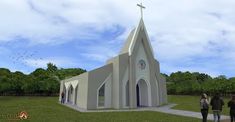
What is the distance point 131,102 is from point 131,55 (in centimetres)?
Result: 483

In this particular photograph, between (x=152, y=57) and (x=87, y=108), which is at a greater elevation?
(x=152, y=57)

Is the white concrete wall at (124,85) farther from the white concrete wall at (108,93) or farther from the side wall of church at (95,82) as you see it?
the side wall of church at (95,82)

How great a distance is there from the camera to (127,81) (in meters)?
30.4

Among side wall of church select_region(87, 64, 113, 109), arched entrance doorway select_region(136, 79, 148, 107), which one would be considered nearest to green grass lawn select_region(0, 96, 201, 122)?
side wall of church select_region(87, 64, 113, 109)

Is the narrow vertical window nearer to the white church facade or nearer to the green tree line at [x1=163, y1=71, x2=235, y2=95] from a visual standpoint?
the white church facade

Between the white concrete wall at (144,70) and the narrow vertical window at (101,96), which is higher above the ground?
the white concrete wall at (144,70)

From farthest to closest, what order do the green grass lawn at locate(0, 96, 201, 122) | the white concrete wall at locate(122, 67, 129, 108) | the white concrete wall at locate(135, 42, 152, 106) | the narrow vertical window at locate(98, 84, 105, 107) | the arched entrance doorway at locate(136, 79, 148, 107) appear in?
the arched entrance doorway at locate(136, 79, 148, 107) → the white concrete wall at locate(135, 42, 152, 106) → the narrow vertical window at locate(98, 84, 105, 107) → the white concrete wall at locate(122, 67, 129, 108) → the green grass lawn at locate(0, 96, 201, 122)

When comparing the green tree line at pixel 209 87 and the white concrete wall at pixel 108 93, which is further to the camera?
the green tree line at pixel 209 87

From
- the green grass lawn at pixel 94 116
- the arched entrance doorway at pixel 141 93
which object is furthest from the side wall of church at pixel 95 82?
the green grass lawn at pixel 94 116

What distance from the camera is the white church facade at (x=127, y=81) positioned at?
96.5ft

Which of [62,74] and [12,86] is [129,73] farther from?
[62,74]

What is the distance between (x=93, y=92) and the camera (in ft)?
95.7

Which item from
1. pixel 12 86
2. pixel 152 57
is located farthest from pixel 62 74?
pixel 152 57

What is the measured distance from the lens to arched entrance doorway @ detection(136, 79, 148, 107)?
3238cm
